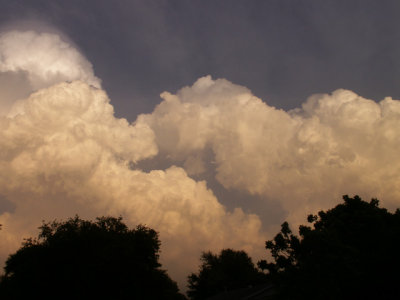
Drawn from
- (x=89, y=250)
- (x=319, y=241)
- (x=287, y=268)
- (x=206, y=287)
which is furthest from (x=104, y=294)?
(x=206, y=287)

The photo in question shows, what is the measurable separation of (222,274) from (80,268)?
71.5 meters

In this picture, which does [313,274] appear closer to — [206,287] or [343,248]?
[343,248]

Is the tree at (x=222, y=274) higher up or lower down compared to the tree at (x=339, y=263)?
higher up

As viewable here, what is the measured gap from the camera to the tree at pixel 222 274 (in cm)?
10025

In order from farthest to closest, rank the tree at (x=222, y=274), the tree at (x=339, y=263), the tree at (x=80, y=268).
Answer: the tree at (x=222, y=274), the tree at (x=80, y=268), the tree at (x=339, y=263)

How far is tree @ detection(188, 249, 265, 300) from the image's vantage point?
10025 cm

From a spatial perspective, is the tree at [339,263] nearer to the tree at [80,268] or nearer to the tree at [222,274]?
the tree at [80,268]

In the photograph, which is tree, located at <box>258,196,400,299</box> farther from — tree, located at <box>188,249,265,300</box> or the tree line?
tree, located at <box>188,249,265,300</box>

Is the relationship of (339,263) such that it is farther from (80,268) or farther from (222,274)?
(222,274)

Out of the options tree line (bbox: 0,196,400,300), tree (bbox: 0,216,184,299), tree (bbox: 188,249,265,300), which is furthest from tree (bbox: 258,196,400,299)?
tree (bbox: 188,249,265,300)

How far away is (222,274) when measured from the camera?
10181 centimetres

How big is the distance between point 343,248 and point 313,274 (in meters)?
2.89

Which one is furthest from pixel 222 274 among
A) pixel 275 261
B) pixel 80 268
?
pixel 275 261

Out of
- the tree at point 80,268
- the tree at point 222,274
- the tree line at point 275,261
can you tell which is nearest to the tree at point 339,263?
the tree line at point 275,261
